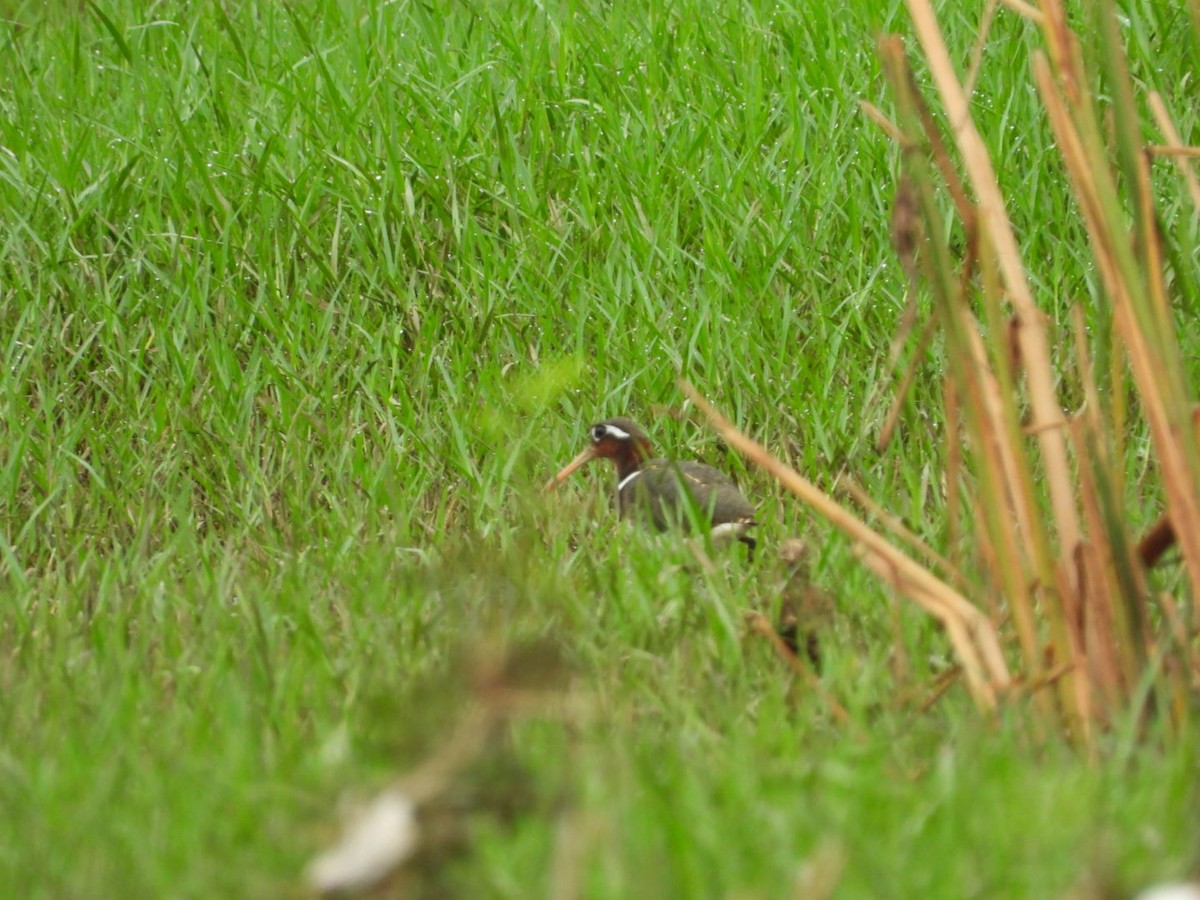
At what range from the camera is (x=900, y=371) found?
4.62 m

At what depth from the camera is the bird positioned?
3984 mm

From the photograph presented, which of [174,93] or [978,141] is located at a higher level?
[978,141]

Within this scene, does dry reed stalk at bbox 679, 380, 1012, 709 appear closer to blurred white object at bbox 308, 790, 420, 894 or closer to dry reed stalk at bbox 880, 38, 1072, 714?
dry reed stalk at bbox 880, 38, 1072, 714

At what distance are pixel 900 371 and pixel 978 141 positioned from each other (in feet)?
6.89

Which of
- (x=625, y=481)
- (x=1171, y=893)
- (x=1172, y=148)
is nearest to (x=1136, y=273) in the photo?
(x=1172, y=148)

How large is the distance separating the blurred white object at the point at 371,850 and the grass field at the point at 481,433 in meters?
0.13

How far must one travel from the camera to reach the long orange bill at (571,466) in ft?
14.5

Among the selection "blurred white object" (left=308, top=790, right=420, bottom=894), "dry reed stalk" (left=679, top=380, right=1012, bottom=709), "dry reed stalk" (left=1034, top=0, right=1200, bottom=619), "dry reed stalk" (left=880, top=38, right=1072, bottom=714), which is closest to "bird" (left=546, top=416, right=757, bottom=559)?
"dry reed stalk" (left=679, top=380, right=1012, bottom=709)

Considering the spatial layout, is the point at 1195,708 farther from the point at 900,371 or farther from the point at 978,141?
the point at 900,371

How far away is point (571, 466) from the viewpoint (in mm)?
4422

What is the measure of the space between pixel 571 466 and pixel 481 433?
281 millimetres

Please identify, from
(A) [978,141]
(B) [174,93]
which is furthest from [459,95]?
(A) [978,141]

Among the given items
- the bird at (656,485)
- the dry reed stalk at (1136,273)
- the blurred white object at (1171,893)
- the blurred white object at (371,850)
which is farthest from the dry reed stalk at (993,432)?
the bird at (656,485)

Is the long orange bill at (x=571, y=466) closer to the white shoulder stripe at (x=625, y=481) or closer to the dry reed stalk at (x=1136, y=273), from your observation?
the white shoulder stripe at (x=625, y=481)
